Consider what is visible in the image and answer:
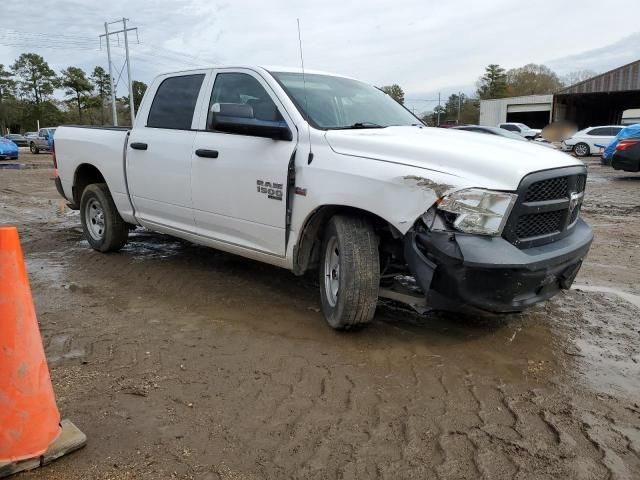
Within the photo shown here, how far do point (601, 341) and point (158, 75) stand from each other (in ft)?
15.0

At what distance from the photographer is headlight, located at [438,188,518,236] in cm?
309

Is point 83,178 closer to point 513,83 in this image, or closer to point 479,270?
point 479,270

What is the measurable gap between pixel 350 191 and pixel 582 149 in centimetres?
2697

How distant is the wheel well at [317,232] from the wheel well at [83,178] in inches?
132

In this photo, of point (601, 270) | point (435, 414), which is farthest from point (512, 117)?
point (435, 414)

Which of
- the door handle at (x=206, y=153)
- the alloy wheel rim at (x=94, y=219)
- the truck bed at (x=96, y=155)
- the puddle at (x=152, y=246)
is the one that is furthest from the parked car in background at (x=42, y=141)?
the door handle at (x=206, y=153)

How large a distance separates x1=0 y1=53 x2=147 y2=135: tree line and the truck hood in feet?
240

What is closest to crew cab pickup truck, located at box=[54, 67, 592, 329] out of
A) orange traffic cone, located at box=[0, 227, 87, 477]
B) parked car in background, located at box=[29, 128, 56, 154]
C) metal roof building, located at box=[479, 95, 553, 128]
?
orange traffic cone, located at box=[0, 227, 87, 477]

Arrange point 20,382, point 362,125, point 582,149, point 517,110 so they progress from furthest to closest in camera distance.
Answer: point 517,110 < point 582,149 < point 362,125 < point 20,382

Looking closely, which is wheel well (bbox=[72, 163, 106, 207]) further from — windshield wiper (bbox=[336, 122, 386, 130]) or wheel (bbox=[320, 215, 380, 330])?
wheel (bbox=[320, 215, 380, 330])

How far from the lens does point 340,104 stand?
4387 mm

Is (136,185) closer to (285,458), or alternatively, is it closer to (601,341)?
(285,458)

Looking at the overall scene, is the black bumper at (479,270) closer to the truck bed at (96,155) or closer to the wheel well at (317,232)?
the wheel well at (317,232)

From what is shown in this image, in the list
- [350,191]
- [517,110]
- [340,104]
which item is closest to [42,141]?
[340,104]
